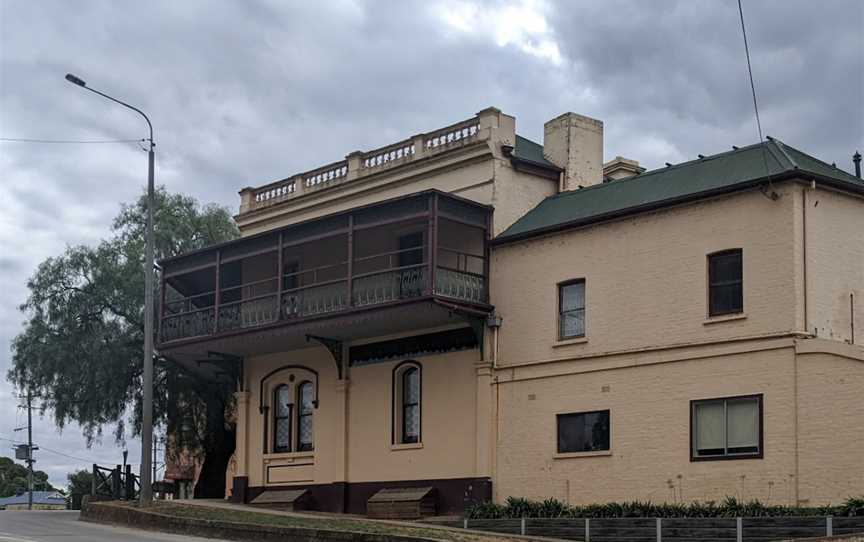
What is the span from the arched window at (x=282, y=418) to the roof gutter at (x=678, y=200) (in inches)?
360

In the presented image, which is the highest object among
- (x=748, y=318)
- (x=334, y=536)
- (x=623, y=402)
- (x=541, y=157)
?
(x=541, y=157)

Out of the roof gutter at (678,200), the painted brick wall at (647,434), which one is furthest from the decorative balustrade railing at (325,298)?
the painted brick wall at (647,434)

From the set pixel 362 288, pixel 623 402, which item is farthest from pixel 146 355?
pixel 623 402

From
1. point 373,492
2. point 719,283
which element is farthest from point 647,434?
point 373,492

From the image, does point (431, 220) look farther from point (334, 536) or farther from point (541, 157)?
point (334, 536)

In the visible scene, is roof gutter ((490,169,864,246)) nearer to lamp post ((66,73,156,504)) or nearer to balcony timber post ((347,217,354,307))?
balcony timber post ((347,217,354,307))

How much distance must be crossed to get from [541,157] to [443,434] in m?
7.79

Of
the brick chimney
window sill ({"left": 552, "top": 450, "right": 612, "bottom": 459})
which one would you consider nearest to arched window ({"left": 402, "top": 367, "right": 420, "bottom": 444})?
window sill ({"left": 552, "top": 450, "right": 612, "bottom": 459})

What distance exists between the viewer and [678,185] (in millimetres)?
26812

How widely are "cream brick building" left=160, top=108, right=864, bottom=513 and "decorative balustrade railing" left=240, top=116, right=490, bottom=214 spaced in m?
0.07

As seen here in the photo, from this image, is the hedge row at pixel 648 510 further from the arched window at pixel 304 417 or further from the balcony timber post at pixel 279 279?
the balcony timber post at pixel 279 279

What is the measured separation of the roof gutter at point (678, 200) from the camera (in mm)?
24031

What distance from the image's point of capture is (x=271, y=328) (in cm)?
3222

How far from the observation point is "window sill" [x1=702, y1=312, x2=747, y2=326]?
2450cm
